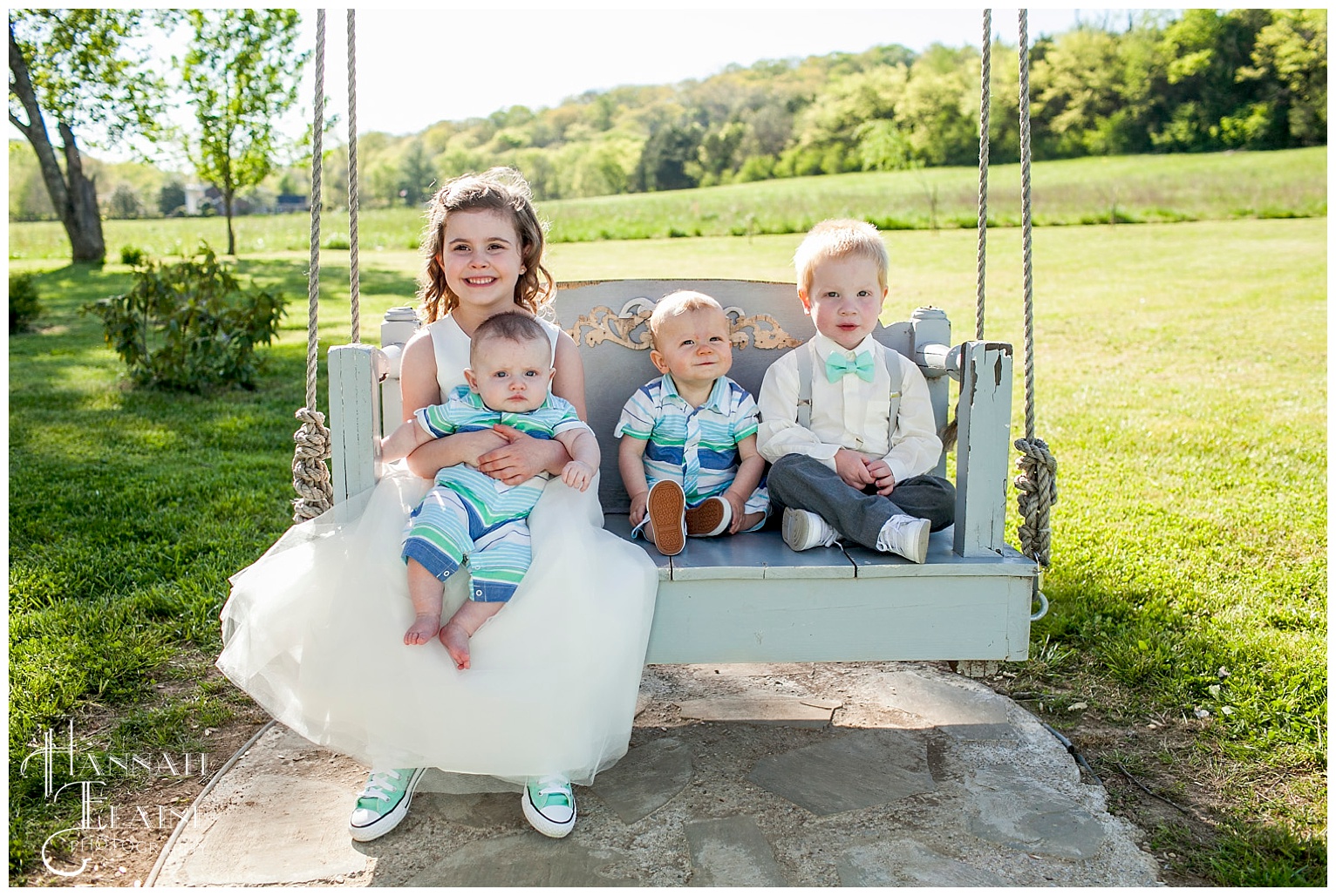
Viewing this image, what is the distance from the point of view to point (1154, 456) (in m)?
5.31

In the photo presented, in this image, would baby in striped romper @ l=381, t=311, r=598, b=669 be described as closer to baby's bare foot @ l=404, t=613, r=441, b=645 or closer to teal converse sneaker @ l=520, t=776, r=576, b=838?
baby's bare foot @ l=404, t=613, r=441, b=645

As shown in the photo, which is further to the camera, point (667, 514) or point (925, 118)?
point (925, 118)

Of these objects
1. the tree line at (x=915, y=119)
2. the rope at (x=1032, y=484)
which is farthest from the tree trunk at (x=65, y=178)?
the rope at (x=1032, y=484)

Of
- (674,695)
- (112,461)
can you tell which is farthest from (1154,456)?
(112,461)

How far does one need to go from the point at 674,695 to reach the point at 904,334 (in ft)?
3.60

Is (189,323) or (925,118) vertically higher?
(925,118)

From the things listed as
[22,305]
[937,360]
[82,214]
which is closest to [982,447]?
[937,360]

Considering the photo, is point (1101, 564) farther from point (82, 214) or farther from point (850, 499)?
point (82, 214)

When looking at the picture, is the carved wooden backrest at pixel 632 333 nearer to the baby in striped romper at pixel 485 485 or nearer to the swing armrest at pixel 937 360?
the swing armrest at pixel 937 360

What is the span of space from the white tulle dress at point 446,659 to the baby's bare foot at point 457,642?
0.08 feet

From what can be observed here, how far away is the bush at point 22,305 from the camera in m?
9.70

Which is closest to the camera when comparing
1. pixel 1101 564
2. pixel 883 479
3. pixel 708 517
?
pixel 708 517

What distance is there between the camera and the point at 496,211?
2.49 metres

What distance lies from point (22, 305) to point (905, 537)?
992cm
